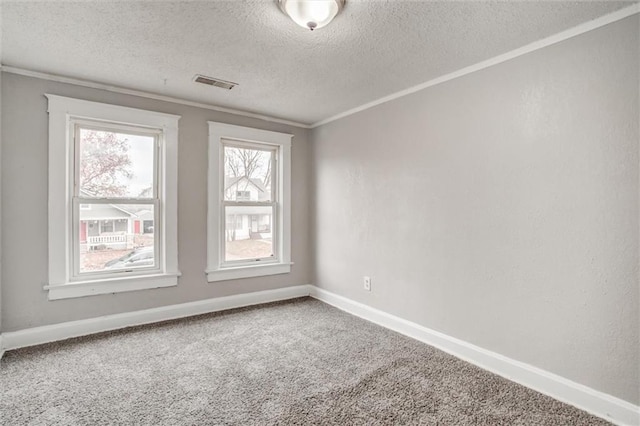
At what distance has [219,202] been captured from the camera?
3791mm

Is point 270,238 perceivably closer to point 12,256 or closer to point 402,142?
point 402,142

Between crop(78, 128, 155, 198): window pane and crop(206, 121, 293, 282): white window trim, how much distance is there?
63 centimetres

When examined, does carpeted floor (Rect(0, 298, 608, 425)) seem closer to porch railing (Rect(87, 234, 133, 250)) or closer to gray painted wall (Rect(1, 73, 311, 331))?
gray painted wall (Rect(1, 73, 311, 331))

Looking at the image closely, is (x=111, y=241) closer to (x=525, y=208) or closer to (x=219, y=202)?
(x=219, y=202)

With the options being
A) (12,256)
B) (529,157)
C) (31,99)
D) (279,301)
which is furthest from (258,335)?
(31,99)

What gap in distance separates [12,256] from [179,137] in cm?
175

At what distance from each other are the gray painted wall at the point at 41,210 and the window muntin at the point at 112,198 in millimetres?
232

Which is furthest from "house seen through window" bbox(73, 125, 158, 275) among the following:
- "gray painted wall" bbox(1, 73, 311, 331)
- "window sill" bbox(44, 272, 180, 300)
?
"gray painted wall" bbox(1, 73, 311, 331)

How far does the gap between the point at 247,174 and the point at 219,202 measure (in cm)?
52

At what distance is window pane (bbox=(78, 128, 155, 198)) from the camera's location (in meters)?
3.10

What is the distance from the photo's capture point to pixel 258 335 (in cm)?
306

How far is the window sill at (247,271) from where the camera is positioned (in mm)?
3730

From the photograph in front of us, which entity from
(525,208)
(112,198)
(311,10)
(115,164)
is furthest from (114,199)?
(525,208)

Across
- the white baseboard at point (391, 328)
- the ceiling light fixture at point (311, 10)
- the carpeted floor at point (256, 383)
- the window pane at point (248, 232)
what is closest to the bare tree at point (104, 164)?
the window pane at point (248, 232)
